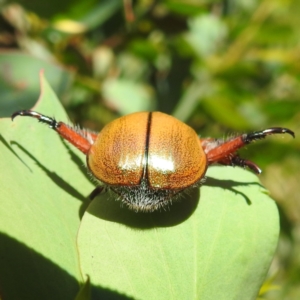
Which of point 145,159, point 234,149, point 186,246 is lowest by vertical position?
point 186,246

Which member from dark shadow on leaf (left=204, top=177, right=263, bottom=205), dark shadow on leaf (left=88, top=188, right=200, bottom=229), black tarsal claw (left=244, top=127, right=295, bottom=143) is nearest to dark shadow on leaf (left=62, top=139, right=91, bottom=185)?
dark shadow on leaf (left=88, top=188, right=200, bottom=229)

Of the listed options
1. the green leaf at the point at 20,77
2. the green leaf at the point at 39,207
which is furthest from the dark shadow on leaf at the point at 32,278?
the green leaf at the point at 20,77

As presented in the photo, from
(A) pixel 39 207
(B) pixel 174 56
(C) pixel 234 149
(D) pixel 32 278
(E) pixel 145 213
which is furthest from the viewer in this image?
(B) pixel 174 56

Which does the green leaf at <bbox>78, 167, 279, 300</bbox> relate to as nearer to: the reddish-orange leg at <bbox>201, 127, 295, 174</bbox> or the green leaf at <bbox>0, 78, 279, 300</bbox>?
the green leaf at <bbox>0, 78, 279, 300</bbox>

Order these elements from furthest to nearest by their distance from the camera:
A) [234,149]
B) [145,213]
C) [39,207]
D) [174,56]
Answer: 1. [174,56]
2. [234,149]
3. [145,213]
4. [39,207]

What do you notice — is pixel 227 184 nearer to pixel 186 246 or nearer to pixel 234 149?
pixel 234 149

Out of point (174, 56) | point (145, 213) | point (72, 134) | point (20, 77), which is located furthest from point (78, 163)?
point (174, 56)
